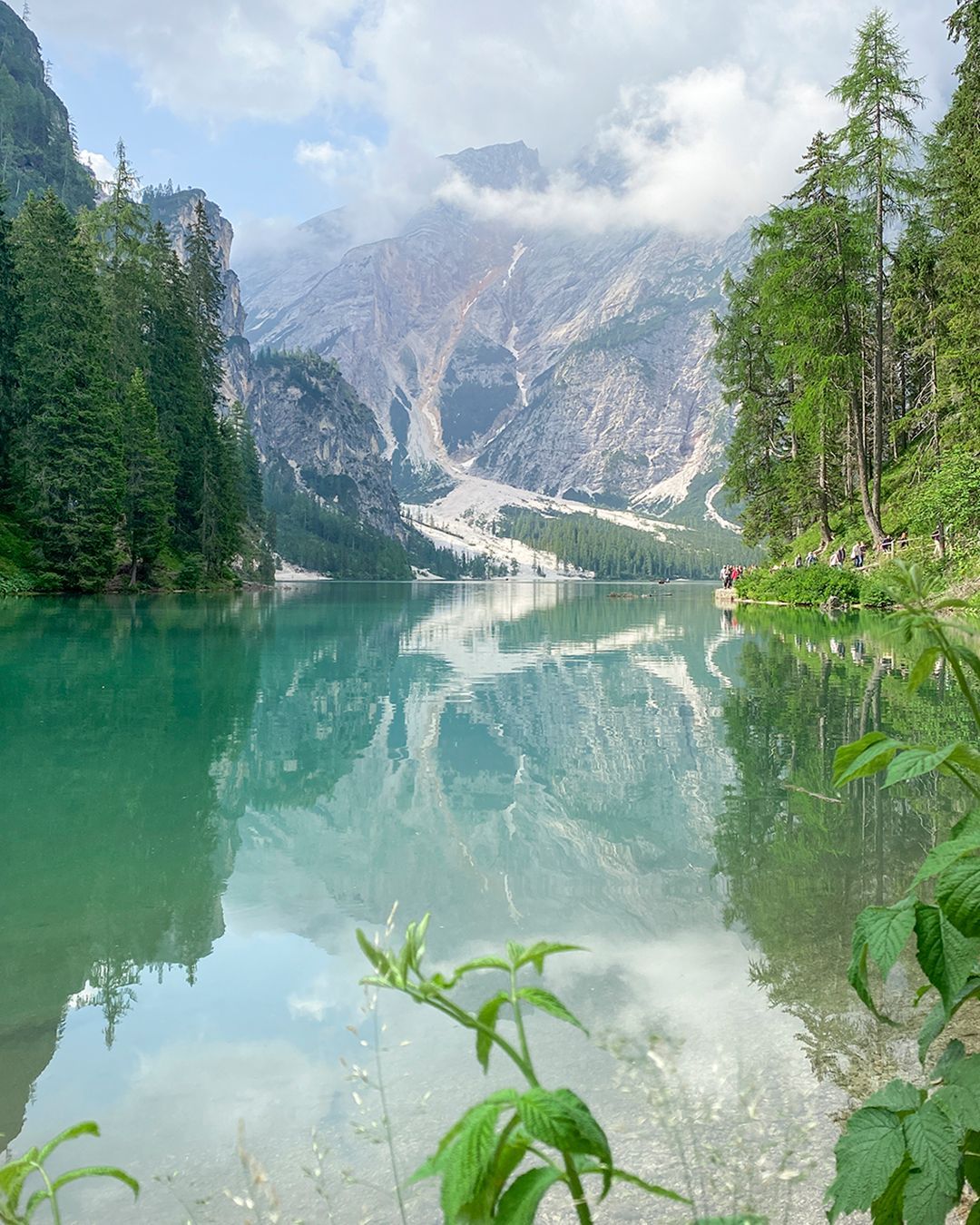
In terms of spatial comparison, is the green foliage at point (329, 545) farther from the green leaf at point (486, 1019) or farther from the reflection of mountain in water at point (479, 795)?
the green leaf at point (486, 1019)

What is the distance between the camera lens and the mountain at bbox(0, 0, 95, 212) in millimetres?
113750

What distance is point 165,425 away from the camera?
207ft

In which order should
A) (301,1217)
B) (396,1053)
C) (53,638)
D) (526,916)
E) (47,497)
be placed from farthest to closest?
(47,497)
(53,638)
(526,916)
(396,1053)
(301,1217)

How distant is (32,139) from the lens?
4872 inches

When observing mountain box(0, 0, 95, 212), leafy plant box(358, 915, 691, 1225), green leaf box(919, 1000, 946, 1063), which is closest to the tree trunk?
green leaf box(919, 1000, 946, 1063)

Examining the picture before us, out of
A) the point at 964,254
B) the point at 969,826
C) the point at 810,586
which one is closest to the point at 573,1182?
the point at 969,826

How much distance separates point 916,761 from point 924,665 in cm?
21

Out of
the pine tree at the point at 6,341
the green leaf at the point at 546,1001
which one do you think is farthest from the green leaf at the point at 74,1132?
the pine tree at the point at 6,341

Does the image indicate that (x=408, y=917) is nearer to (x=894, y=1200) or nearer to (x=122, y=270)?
(x=894, y=1200)

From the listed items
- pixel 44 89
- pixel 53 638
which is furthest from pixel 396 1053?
pixel 44 89

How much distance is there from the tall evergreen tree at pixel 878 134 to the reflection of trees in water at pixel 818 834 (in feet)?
63.9

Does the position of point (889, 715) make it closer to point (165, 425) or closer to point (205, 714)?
point (205, 714)

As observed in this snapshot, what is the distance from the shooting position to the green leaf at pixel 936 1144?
61.2 inches

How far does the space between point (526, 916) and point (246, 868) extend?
2154 millimetres
